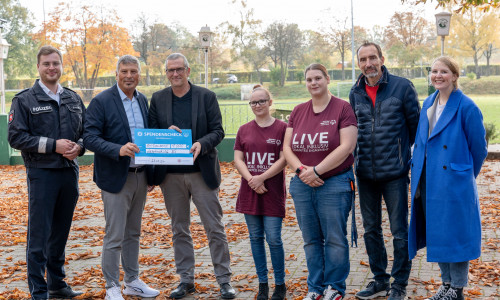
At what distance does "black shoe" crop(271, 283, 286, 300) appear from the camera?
5297 millimetres

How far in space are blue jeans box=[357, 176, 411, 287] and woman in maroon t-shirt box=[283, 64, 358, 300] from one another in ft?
0.96

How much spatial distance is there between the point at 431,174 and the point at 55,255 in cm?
356

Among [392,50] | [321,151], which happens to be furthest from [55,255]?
[392,50]

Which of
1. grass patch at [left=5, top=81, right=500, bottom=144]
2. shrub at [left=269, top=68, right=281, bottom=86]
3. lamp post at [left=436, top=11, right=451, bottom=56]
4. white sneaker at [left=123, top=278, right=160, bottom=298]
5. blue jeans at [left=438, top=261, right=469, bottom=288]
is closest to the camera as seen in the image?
blue jeans at [left=438, top=261, right=469, bottom=288]

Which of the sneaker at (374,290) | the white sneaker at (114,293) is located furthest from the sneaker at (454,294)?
the white sneaker at (114,293)

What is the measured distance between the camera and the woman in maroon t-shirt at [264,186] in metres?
5.24

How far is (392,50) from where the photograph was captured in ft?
162

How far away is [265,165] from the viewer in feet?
17.4

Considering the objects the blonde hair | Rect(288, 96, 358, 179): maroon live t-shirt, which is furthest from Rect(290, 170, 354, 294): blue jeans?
the blonde hair

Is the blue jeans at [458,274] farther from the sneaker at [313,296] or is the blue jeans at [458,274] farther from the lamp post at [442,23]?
the lamp post at [442,23]

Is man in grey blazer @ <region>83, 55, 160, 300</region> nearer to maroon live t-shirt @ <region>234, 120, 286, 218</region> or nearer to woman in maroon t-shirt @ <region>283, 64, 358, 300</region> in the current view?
maroon live t-shirt @ <region>234, 120, 286, 218</region>

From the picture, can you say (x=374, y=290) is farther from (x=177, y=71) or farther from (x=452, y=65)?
(x=177, y=71)

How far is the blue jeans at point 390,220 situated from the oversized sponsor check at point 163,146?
1.59m

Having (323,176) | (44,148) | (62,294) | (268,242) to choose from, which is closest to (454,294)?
(323,176)
